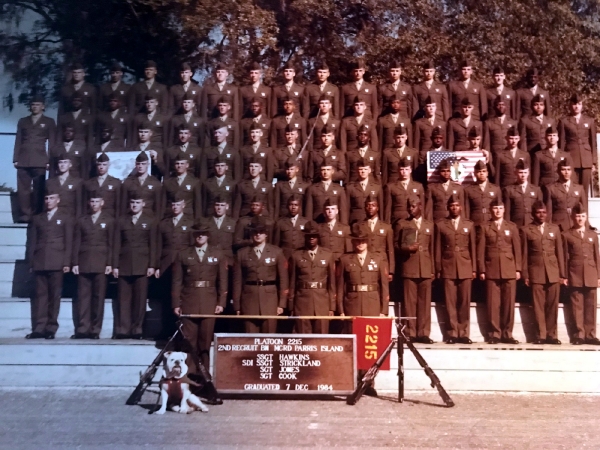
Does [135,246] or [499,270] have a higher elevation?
[135,246]

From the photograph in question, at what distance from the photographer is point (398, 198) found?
598 cm

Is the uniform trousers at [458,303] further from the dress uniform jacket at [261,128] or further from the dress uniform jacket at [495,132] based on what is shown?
the dress uniform jacket at [261,128]

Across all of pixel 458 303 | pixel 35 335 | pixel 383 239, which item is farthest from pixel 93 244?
pixel 458 303

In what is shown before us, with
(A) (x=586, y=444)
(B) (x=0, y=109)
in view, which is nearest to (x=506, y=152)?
(A) (x=586, y=444)

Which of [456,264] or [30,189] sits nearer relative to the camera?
[456,264]

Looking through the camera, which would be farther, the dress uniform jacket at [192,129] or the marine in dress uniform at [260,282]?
the dress uniform jacket at [192,129]

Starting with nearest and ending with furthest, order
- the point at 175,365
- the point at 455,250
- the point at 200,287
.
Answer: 1. the point at 175,365
2. the point at 200,287
3. the point at 455,250

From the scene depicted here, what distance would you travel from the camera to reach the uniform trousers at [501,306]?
5621mm

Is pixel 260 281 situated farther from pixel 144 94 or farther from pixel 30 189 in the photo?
pixel 30 189

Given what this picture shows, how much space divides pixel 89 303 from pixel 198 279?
1038mm

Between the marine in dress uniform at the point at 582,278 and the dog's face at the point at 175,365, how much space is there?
10.6ft

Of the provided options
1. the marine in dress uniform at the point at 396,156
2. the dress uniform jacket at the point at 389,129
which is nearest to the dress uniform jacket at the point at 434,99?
the dress uniform jacket at the point at 389,129

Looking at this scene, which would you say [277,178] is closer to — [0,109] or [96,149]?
[96,149]

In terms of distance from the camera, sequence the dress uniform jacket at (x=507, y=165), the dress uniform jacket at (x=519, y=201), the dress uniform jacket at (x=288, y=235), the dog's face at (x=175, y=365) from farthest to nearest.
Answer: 1. the dress uniform jacket at (x=507, y=165)
2. the dress uniform jacket at (x=519, y=201)
3. the dress uniform jacket at (x=288, y=235)
4. the dog's face at (x=175, y=365)
